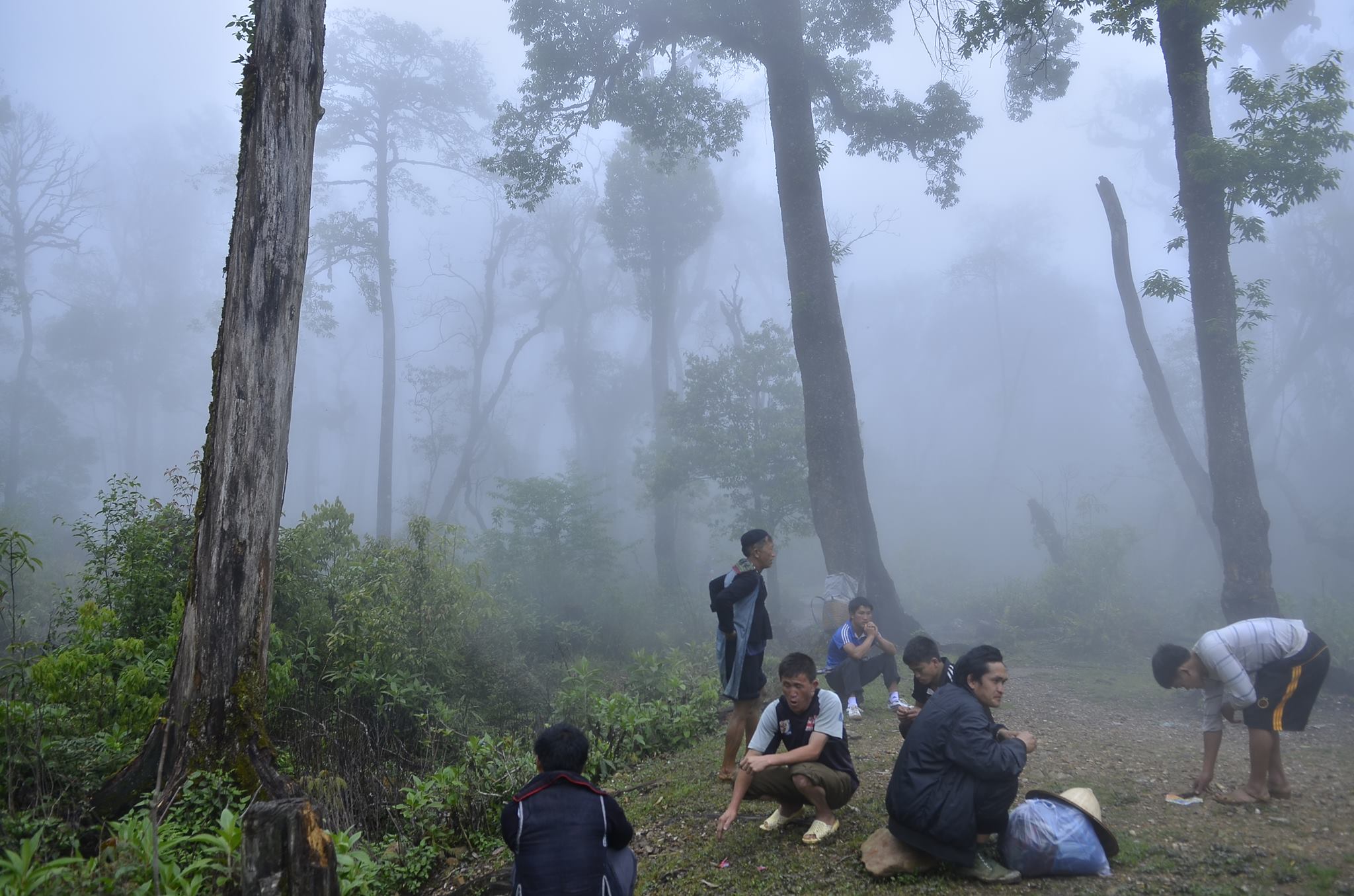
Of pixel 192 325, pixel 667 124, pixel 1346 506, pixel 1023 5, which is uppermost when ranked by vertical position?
pixel 192 325

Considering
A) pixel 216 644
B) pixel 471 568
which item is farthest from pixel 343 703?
pixel 471 568

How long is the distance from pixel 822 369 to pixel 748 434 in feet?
25.3

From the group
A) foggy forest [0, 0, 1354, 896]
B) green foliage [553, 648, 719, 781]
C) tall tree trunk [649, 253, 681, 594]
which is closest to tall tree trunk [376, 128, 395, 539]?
foggy forest [0, 0, 1354, 896]

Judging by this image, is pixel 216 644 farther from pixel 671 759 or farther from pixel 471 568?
pixel 471 568

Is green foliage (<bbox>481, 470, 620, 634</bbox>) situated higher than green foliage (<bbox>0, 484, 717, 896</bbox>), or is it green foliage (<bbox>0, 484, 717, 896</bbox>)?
green foliage (<bbox>481, 470, 620, 634</bbox>)

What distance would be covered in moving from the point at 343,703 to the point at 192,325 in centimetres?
3091

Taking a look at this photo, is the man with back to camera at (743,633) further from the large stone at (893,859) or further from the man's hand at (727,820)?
the large stone at (893,859)

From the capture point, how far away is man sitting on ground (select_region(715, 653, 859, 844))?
438 cm

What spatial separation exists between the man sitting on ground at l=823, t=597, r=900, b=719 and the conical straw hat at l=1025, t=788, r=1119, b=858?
3288mm

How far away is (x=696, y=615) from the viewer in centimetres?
1981

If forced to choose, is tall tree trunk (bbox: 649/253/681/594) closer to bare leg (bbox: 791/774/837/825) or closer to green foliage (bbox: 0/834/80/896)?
bare leg (bbox: 791/774/837/825)

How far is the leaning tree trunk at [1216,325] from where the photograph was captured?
10070 mm

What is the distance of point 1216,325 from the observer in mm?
10250

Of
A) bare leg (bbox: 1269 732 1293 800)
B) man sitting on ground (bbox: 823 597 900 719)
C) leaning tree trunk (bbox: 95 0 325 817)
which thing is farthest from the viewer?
man sitting on ground (bbox: 823 597 900 719)
